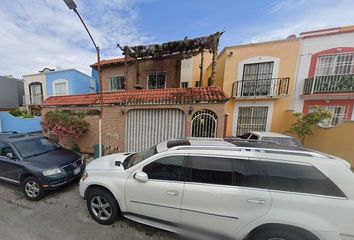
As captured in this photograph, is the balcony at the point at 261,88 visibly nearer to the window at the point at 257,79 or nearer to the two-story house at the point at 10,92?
the window at the point at 257,79

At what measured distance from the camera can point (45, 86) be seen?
15484mm

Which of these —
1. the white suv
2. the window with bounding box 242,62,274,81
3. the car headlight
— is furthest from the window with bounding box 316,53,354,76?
the car headlight

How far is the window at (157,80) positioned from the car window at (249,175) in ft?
34.1

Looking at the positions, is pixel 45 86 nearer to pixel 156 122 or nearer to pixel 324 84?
pixel 156 122

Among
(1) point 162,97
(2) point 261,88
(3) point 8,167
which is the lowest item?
(3) point 8,167

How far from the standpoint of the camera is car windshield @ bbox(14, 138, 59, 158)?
4484 millimetres

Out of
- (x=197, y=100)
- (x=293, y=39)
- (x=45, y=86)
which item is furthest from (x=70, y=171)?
(x=45, y=86)

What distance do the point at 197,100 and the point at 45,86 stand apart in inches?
671

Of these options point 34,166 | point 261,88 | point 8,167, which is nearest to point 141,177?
point 34,166

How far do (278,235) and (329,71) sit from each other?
11.2 metres

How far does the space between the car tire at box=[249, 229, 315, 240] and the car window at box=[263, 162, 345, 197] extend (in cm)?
60

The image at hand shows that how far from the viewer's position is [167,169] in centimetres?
286

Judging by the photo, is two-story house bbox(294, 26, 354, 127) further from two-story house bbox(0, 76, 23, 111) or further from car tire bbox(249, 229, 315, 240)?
two-story house bbox(0, 76, 23, 111)

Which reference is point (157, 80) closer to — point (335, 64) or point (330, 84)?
point (330, 84)
